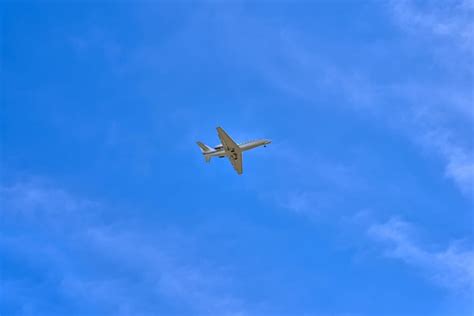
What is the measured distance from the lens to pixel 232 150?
630 ft

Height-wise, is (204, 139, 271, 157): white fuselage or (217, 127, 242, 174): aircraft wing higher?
(204, 139, 271, 157): white fuselage

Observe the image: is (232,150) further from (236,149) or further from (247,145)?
(247,145)

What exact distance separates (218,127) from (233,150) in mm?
9826

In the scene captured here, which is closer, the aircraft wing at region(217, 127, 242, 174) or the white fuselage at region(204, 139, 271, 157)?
the aircraft wing at region(217, 127, 242, 174)

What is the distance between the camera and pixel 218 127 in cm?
18550

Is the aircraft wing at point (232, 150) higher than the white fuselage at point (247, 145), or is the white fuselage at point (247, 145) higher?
the white fuselage at point (247, 145)

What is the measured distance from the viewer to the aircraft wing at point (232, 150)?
613ft

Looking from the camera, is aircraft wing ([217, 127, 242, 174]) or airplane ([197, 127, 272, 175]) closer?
aircraft wing ([217, 127, 242, 174])

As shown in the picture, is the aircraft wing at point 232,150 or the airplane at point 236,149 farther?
the airplane at point 236,149

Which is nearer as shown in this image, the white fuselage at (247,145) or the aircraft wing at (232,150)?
the aircraft wing at (232,150)

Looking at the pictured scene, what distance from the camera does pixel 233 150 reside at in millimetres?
192250

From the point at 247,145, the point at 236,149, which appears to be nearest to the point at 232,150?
the point at 236,149

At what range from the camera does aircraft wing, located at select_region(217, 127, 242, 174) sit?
18699 centimetres

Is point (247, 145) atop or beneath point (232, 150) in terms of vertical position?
atop
